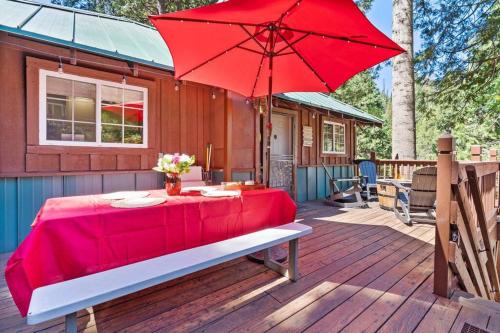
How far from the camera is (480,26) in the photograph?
25.0ft

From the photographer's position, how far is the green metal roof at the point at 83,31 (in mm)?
2854

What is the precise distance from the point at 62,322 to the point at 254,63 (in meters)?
2.93

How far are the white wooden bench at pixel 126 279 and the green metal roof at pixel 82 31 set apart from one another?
2.61 meters

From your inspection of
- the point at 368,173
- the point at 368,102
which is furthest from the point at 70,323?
the point at 368,102

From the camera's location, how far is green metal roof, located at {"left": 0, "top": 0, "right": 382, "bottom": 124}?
2.85 m

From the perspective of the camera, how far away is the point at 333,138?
8.09 m

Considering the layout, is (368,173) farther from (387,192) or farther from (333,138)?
(387,192)

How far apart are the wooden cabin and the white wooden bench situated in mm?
2576

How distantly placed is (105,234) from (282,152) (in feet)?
17.5

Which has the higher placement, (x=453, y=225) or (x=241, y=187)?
(x=241, y=187)

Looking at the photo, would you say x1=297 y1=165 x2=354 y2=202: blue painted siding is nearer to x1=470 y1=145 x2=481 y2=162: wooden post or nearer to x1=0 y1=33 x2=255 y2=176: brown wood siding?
x1=0 y1=33 x2=255 y2=176: brown wood siding

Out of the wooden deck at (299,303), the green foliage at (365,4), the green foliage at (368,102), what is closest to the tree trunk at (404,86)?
the green foliage at (365,4)

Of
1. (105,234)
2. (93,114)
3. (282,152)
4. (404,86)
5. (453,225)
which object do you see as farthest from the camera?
(404,86)

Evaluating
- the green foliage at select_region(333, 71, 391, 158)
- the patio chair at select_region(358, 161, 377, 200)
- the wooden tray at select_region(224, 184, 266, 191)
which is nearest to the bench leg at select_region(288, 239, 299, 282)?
the wooden tray at select_region(224, 184, 266, 191)
